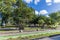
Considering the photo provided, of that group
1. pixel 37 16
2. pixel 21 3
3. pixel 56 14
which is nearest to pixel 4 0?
pixel 21 3

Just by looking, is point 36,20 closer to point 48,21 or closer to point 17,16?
point 48,21

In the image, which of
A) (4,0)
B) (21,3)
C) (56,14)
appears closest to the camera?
(4,0)

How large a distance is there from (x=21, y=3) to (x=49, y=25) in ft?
82.2

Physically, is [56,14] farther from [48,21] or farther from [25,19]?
[25,19]

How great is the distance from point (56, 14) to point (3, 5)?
73033mm

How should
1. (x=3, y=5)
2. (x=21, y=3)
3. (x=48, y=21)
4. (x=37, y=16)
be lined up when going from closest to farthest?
(x=3, y=5) < (x=21, y=3) < (x=48, y=21) < (x=37, y=16)

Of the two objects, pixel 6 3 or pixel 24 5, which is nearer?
pixel 6 3

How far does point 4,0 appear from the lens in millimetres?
24734

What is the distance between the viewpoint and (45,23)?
66.6m

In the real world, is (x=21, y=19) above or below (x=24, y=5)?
below

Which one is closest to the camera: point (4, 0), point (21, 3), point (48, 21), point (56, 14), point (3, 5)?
point (4, 0)

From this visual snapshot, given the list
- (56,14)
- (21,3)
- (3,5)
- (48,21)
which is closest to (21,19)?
(21,3)

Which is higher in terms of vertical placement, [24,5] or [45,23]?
[24,5]

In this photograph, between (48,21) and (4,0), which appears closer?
(4,0)
